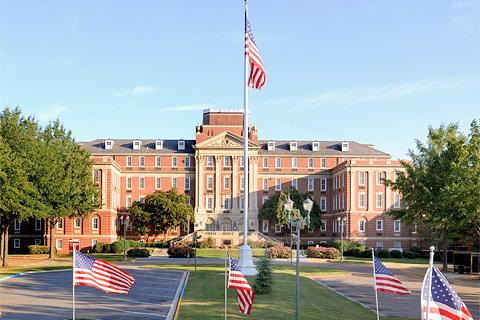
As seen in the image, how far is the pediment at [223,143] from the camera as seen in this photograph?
327 feet

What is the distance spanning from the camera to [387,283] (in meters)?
19.0

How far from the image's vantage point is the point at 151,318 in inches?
1005

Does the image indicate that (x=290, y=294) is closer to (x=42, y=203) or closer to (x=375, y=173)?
(x=42, y=203)

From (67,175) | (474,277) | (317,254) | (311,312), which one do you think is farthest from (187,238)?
(311,312)

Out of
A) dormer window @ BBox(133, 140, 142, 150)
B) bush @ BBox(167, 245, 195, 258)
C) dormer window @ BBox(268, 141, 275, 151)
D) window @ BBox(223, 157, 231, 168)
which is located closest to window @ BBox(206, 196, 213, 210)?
window @ BBox(223, 157, 231, 168)

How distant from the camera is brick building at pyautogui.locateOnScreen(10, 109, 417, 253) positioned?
9212cm

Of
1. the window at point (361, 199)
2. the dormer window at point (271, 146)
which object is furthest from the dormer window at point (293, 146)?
the window at point (361, 199)

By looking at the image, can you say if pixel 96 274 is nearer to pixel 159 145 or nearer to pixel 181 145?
pixel 181 145

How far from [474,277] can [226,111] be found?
198 feet

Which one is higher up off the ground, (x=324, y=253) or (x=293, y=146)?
(x=293, y=146)

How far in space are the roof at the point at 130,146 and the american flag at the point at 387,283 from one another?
84.6m

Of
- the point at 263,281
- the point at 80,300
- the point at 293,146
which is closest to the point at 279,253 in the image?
the point at 293,146

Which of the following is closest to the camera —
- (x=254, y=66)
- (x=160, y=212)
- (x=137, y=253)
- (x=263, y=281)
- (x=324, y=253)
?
(x=263, y=281)

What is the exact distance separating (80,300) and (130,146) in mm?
74409
